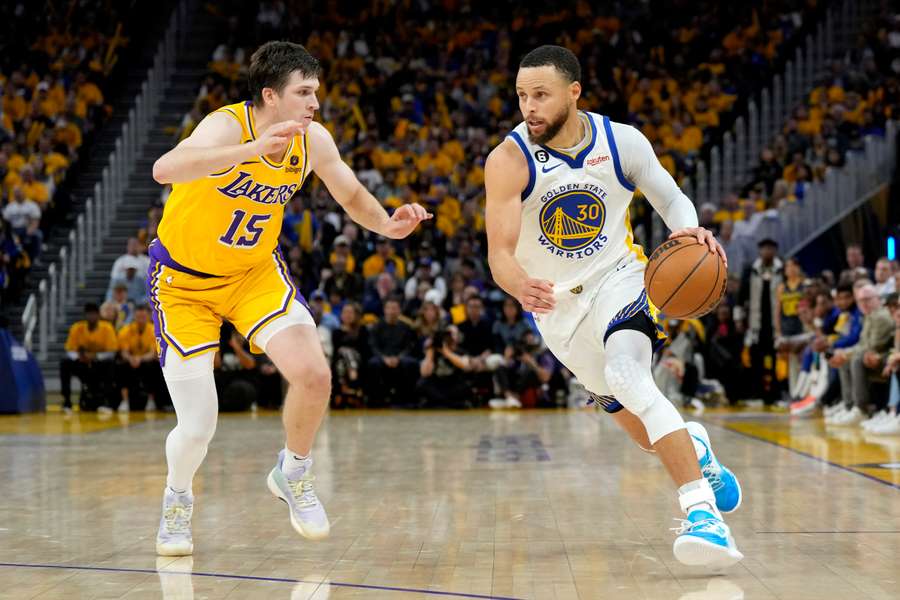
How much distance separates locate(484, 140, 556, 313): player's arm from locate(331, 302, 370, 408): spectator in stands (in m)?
11.2

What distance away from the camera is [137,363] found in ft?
53.6

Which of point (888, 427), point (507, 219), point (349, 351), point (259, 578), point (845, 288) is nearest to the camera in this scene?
point (259, 578)

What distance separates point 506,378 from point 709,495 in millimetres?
11932

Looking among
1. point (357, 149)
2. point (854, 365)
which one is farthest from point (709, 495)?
point (357, 149)

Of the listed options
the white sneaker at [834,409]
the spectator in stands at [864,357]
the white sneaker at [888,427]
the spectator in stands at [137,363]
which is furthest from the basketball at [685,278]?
the spectator in stands at [137,363]

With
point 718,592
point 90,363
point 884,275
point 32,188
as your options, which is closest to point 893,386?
point 884,275

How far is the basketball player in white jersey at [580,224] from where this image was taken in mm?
4965

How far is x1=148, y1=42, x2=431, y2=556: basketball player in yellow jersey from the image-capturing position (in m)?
5.04

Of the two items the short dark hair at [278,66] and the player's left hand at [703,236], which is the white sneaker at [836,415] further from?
the short dark hair at [278,66]

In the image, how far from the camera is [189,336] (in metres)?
5.15

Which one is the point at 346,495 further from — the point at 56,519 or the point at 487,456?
the point at 487,456

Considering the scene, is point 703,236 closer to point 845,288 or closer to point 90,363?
point 845,288

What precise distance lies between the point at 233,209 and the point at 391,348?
11405 mm

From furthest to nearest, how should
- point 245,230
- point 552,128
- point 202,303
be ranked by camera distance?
point 202,303
point 245,230
point 552,128
